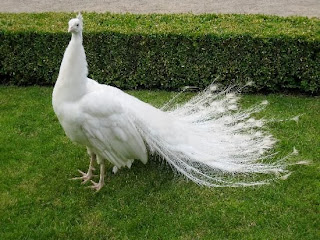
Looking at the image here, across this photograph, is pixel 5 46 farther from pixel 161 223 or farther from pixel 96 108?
pixel 161 223

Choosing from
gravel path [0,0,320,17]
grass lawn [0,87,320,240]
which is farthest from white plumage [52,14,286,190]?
gravel path [0,0,320,17]

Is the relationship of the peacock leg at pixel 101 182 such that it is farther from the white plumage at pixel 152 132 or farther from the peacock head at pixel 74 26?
the peacock head at pixel 74 26

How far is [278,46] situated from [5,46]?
3.91 m

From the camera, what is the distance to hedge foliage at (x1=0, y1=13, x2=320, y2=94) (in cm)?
654

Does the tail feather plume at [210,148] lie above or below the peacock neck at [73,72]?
below

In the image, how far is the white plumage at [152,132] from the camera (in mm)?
4348

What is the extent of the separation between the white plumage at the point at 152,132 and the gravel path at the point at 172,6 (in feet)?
16.2

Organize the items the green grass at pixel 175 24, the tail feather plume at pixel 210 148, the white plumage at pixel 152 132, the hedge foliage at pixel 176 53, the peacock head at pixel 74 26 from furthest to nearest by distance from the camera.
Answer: the green grass at pixel 175 24 → the hedge foliage at pixel 176 53 → the tail feather plume at pixel 210 148 → the white plumage at pixel 152 132 → the peacock head at pixel 74 26

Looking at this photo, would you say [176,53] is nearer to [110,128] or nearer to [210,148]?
[210,148]

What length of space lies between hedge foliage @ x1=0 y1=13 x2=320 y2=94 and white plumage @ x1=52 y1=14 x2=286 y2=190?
136 centimetres

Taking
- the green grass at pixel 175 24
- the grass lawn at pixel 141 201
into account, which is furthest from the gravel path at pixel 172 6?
the grass lawn at pixel 141 201

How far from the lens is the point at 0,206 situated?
15.1ft

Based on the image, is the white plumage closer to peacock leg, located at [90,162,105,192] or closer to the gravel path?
peacock leg, located at [90,162,105,192]

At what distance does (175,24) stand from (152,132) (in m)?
2.87
